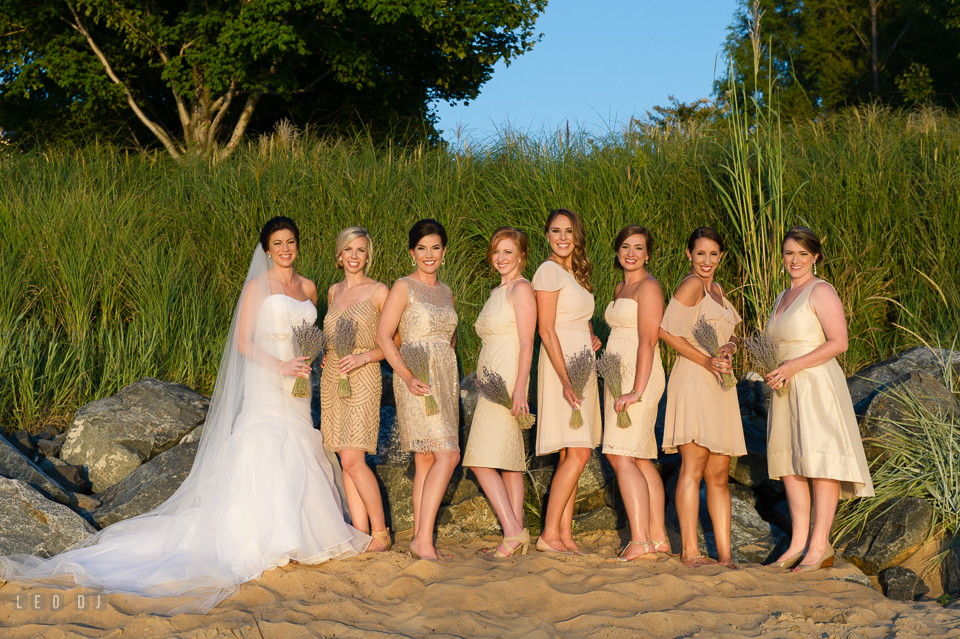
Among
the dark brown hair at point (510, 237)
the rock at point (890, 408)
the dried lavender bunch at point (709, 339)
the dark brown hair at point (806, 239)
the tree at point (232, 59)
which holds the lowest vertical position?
the rock at point (890, 408)

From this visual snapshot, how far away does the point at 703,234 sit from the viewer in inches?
196

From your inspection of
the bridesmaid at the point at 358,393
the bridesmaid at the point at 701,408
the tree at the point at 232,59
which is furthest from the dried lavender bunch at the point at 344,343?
the tree at the point at 232,59

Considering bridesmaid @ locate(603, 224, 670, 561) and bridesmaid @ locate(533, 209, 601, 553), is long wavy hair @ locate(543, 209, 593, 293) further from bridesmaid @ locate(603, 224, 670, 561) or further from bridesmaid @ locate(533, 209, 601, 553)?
bridesmaid @ locate(603, 224, 670, 561)

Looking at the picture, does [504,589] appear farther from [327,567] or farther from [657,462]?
[657,462]

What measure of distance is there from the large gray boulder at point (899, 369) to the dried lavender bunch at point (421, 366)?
340 centimetres

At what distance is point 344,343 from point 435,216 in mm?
3938

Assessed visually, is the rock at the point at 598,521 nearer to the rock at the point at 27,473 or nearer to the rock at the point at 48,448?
the rock at the point at 27,473

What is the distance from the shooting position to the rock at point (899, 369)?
6.22 m

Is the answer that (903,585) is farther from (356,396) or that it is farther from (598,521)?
(356,396)

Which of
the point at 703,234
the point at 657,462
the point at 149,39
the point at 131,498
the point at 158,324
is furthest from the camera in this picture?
the point at 149,39

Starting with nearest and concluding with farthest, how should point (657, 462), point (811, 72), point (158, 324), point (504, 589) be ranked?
point (504, 589), point (657, 462), point (158, 324), point (811, 72)

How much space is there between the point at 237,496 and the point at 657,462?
3.13m

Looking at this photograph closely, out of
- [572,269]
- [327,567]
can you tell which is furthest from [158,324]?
[572,269]

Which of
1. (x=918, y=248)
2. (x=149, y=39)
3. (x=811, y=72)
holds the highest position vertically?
(x=811, y=72)
